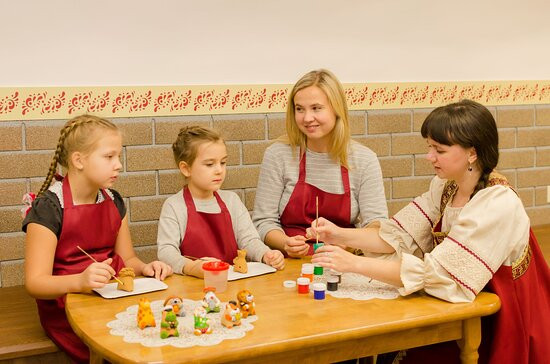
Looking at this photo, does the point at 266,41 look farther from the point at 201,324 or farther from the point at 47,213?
the point at 201,324

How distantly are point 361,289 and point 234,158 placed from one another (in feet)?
4.50

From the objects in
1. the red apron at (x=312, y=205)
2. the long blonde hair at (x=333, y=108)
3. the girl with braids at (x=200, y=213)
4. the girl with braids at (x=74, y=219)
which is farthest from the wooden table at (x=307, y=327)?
the long blonde hair at (x=333, y=108)

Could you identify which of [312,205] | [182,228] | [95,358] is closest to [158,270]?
[182,228]

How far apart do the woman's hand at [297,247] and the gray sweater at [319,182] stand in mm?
300

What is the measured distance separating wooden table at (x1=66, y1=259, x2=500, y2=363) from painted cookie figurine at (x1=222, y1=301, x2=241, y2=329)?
5 centimetres

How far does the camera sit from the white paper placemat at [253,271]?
88.2 inches

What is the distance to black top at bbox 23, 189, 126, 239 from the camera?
2203mm

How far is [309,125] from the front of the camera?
Result: 2768 millimetres

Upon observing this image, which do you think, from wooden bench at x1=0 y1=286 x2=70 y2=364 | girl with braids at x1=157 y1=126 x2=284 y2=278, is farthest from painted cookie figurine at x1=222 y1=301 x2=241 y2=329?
wooden bench at x1=0 y1=286 x2=70 y2=364

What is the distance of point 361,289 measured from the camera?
2.09m

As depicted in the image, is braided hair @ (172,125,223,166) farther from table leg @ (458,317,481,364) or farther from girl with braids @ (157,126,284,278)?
table leg @ (458,317,481,364)

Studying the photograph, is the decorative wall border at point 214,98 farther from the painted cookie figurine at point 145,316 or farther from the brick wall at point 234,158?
the painted cookie figurine at point 145,316

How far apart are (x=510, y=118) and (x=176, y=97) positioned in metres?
2.04

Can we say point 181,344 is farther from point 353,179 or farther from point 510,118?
point 510,118
